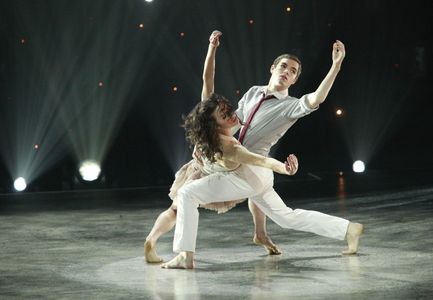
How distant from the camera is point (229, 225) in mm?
6461

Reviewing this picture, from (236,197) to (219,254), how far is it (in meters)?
0.58

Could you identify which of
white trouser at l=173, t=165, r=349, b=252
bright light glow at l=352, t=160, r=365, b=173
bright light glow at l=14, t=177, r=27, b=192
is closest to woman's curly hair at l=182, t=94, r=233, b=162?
white trouser at l=173, t=165, r=349, b=252

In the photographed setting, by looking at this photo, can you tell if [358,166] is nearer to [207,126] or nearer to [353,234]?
[353,234]

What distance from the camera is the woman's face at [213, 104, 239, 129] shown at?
448cm

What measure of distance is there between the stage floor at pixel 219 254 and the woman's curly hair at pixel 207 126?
2.05 feet

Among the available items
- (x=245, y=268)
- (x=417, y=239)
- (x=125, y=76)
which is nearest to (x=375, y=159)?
(x=125, y=76)

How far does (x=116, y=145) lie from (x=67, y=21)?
61.3 inches

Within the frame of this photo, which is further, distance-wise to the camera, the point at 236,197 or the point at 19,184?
the point at 19,184

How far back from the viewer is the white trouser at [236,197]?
4477 mm

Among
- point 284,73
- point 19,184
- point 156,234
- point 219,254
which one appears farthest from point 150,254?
point 19,184

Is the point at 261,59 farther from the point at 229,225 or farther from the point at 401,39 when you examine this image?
the point at 229,225

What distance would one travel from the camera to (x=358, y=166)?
36.9 feet

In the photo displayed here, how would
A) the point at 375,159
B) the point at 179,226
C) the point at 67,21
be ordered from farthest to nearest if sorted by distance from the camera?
the point at 375,159 < the point at 67,21 < the point at 179,226

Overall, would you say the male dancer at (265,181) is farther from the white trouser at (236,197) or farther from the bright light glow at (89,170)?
the bright light glow at (89,170)
